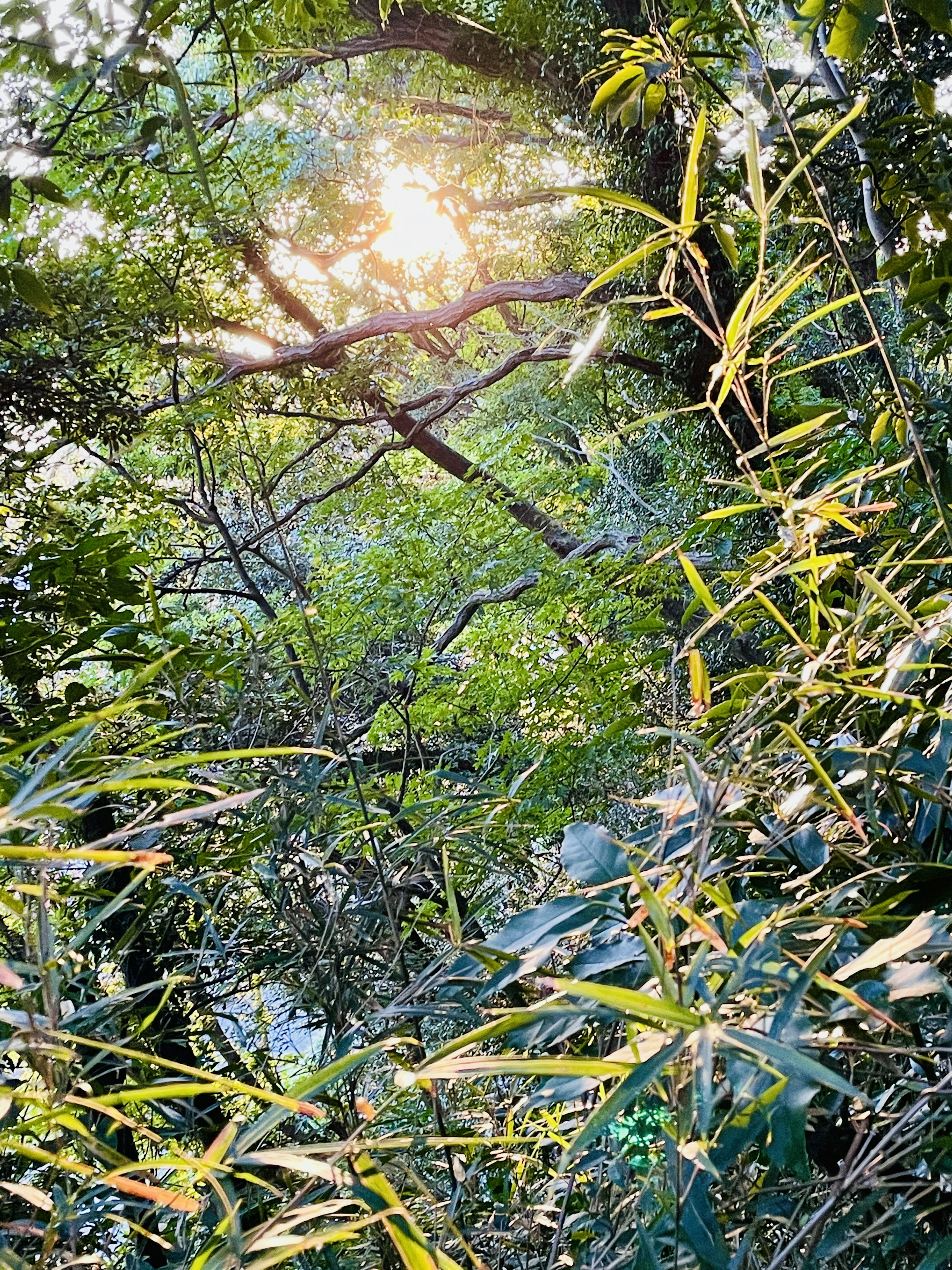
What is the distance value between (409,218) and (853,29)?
5.18 metres

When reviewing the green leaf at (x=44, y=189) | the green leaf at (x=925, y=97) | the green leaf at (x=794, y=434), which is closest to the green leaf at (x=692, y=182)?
the green leaf at (x=794, y=434)

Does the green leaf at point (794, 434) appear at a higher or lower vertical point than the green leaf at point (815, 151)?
lower

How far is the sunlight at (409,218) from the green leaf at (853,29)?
505cm

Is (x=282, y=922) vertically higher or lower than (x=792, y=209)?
lower

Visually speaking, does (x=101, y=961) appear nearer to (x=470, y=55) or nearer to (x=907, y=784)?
(x=907, y=784)

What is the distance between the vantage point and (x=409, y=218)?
215 inches

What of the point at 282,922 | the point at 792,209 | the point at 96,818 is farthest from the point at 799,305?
the point at 282,922

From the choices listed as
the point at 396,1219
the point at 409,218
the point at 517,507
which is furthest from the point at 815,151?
the point at 409,218

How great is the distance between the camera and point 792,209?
117cm

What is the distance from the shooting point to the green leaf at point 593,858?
1.20ft

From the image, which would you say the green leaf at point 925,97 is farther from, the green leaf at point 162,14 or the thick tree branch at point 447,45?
the thick tree branch at point 447,45

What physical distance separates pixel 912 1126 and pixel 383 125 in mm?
5957

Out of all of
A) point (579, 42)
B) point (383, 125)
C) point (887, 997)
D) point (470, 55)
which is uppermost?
point (383, 125)

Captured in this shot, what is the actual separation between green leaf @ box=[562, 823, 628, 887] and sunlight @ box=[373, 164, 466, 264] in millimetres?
5561
